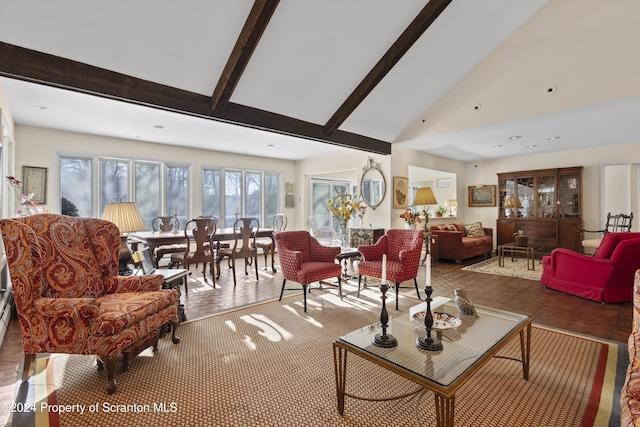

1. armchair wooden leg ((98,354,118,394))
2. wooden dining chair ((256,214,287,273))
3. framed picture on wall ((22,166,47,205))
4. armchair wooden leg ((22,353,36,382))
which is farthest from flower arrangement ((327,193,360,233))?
framed picture on wall ((22,166,47,205))

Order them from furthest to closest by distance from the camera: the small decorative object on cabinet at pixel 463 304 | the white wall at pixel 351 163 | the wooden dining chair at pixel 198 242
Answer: the white wall at pixel 351 163 → the wooden dining chair at pixel 198 242 → the small decorative object on cabinet at pixel 463 304

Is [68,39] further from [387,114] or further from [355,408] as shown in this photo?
[387,114]

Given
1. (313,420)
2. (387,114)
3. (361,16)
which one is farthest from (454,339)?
(387,114)

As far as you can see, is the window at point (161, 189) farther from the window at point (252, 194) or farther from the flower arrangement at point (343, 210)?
the flower arrangement at point (343, 210)

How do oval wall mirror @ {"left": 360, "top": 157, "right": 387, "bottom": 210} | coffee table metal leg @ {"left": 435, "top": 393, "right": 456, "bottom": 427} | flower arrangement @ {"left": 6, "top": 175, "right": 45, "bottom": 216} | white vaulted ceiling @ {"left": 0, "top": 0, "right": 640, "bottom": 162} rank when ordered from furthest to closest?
1. oval wall mirror @ {"left": 360, "top": 157, "right": 387, "bottom": 210}
2. flower arrangement @ {"left": 6, "top": 175, "right": 45, "bottom": 216}
3. white vaulted ceiling @ {"left": 0, "top": 0, "right": 640, "bottom": 162}
4. coffee table metal leg @ {"left": 435, "top": 393, "right": 456, "bottom": 427}

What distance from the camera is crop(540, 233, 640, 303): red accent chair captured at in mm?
3588

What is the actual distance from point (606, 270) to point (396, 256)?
7.98ft

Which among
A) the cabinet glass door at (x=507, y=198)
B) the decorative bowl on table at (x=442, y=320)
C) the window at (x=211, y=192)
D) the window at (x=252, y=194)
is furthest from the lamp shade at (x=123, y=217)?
the cabinet glass door at (x=507, y=198)

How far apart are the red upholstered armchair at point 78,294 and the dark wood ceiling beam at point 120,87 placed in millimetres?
1274

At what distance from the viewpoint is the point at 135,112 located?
416cm

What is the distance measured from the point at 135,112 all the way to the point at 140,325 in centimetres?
324

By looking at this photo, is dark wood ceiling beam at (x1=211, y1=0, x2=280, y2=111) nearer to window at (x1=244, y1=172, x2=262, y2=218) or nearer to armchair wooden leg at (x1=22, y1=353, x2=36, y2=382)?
armchair wooden leg at (x1=22, y1=353, x2=36, y2=382)

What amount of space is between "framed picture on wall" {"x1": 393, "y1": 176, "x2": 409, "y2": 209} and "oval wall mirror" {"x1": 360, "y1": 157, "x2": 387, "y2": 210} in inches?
8.9

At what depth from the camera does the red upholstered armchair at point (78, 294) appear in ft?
6.31
